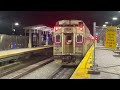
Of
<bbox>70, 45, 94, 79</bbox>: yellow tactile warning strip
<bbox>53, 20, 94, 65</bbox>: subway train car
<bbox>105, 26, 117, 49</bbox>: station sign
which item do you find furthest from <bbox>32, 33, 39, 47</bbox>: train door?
<bbox>105, 26, 117, 49</bbox>: station sign

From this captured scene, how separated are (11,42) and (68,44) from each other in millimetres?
10756

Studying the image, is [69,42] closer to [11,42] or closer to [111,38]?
[111,38]

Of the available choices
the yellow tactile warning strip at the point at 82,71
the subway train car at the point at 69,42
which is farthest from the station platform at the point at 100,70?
the subway train car at the point at 69,42

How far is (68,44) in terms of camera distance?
17734 mm

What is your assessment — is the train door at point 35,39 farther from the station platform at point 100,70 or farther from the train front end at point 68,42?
the station platform at point 100,70

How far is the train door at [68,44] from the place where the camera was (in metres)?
17.7

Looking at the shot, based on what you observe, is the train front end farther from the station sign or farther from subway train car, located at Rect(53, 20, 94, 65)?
the station sign

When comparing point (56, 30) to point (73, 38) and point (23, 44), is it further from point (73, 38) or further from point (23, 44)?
point (23, 44)

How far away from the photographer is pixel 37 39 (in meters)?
32.0

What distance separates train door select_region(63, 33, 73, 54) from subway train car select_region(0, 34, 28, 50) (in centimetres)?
861

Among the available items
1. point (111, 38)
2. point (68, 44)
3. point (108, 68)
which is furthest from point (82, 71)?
point (68, 44)
